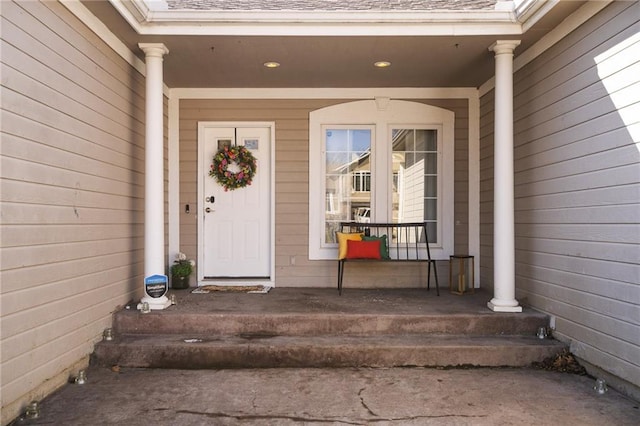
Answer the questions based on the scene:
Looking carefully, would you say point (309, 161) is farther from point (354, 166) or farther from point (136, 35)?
point (136, 35)

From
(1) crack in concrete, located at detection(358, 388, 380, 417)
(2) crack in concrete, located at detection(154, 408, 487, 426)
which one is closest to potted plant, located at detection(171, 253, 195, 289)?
(2) crack in concrete, located at detection(154, 408, 487, 426)

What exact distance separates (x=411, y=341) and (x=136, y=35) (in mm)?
3320

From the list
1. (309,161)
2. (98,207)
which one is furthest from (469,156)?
(98,207)

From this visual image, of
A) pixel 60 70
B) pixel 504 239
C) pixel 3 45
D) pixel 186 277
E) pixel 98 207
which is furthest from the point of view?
pixel 186 277

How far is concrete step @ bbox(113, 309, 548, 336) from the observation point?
3.65 meters

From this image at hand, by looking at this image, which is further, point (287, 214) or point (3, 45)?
point (287, 214)

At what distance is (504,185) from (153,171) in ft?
9.90

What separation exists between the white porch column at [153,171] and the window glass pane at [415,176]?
2.61 metres

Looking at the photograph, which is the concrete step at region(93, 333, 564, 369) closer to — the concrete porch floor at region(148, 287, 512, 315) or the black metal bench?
the concrete porch floor at region(148, 287, 512, 315)

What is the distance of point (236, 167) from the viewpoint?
5.17 metres

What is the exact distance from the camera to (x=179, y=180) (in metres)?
5.17

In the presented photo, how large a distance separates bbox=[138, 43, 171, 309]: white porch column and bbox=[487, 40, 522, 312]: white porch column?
114 inches

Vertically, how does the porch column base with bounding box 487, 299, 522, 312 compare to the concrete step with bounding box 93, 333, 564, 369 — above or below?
above

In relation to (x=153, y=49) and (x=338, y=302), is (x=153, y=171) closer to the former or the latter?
(x=153, y=49)
